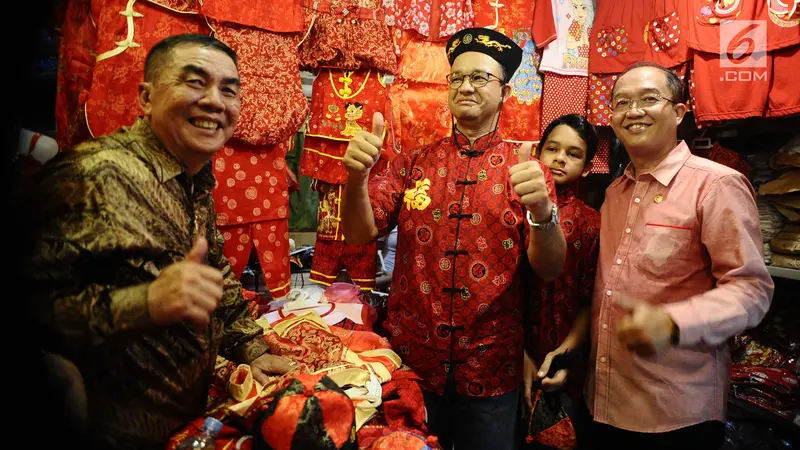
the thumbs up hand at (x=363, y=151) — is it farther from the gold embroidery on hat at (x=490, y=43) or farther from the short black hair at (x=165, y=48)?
the gold embroidery on hat at (x=490, y=43)

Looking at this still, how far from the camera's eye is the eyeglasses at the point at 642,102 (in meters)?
1.63

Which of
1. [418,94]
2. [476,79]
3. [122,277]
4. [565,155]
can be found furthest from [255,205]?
[565,155]

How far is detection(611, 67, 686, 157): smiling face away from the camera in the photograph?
64.2 inches

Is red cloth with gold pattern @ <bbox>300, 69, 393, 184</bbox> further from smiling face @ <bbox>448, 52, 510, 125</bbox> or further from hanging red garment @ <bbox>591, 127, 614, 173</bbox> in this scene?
hanging red garment @ <bbox>591, 127, 614, 173</bbox>

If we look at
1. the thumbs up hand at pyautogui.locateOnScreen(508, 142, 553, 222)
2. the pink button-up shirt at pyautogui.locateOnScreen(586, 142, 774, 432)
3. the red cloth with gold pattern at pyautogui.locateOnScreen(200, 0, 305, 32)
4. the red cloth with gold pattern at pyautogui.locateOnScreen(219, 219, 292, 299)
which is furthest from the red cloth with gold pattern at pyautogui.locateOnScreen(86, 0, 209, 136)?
the pink button-up shirt at pyautogui.locateOnScreen(586, 142, 774, 432)

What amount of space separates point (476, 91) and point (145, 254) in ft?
4.31

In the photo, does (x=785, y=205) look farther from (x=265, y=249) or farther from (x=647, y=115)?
(x=265, y=249)

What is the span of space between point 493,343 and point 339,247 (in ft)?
4.41

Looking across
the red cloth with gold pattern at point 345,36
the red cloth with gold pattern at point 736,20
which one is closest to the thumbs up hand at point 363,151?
the red cloth with gold pattern at point 345,36

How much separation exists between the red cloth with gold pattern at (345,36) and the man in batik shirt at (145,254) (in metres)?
1.45

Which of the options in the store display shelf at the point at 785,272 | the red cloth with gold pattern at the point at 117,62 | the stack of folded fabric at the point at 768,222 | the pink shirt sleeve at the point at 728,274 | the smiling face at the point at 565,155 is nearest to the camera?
the pink shirt sleeve at the point at 728,274

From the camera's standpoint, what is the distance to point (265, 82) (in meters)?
2.37

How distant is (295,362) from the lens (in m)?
1.71

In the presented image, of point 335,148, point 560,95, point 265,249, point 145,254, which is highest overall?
point 560,95
